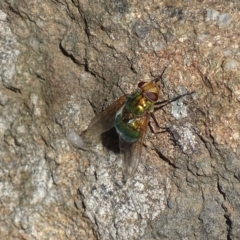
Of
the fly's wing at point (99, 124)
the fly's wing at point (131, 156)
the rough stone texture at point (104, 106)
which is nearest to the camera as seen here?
the rough stone texture at point (104, 106)

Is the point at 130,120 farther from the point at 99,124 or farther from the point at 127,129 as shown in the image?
the point at 99,124

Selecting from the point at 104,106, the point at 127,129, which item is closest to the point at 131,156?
the point at 127,129

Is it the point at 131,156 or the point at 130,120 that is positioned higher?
the point at 130,120

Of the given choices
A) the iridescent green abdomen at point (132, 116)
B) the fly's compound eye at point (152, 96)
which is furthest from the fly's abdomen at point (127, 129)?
the fly's compound eye at point (152, 96)

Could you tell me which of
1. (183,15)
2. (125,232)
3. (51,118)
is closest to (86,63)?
(51,118)

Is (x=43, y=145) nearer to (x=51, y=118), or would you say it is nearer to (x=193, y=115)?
(x=51, y=118)

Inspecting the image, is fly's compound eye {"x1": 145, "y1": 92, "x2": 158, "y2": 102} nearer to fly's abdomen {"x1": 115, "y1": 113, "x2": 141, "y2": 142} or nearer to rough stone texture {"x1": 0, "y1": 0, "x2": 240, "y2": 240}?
rough stone texture {"x1": 0, "y1": 0, "x2": 240, "y2": 240}

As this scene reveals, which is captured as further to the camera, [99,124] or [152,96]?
[99,124]

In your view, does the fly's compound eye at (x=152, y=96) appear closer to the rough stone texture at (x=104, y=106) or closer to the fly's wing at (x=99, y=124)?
the rough stone texture at (x=104, y=106)
